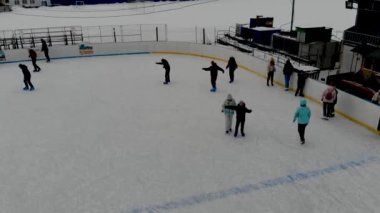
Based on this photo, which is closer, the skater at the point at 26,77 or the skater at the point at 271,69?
the skater at the point at 26,77

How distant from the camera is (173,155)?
893 centimetres

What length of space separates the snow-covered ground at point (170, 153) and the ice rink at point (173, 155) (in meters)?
0.03

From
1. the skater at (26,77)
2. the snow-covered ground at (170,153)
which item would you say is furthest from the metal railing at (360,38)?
the skater at (26,77)

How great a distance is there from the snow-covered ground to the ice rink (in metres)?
0.03

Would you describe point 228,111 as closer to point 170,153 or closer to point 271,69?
point 170,153

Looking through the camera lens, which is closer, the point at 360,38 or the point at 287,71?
the point at 287,71

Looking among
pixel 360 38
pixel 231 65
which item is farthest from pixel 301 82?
pixel 360 38

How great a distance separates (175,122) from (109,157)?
292 cm

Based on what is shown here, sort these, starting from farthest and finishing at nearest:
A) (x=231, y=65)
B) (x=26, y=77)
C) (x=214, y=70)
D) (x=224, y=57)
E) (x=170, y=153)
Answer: (x=224, y=57), (x=231, y=65), (x=26, y=77), (x=214, y=70), (x=170, y=153)

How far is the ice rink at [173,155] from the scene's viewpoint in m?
7.03

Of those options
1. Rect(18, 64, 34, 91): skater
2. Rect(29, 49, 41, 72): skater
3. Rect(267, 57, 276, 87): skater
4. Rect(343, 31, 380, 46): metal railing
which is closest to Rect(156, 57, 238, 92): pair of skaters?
Rect(267, 57, 276, 87): skater

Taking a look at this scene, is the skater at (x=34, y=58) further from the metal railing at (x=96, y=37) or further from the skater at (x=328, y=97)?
the skater at (x=328, y=97)

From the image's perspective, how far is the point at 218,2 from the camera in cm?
4366

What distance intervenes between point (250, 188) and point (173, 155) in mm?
2392
